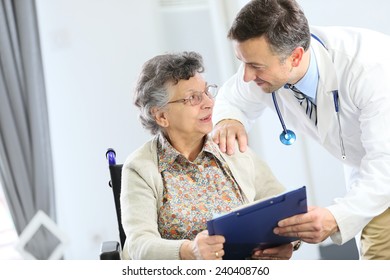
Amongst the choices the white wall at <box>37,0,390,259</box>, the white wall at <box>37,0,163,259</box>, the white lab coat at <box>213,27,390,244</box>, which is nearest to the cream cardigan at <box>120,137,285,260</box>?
the white lab coat at <box>213,27,390,244</box>

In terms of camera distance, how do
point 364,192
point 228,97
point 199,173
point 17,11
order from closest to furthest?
point 364,192 → point 199,173 → point 228,97 → point 17,11

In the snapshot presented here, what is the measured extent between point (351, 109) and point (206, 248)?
26.7 inches

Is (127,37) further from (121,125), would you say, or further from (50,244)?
(50,244)

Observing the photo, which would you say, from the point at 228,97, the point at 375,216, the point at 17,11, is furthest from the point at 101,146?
the point at 375,216

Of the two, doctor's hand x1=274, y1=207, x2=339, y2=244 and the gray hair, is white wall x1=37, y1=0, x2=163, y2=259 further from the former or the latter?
doctor's hand x1=274, y1=207, x2=339, y2=244

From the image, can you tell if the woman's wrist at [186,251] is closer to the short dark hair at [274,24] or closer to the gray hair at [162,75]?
the gray hair at [162,75]

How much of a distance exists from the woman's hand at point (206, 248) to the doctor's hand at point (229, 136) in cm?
39

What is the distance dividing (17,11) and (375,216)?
2559 millimetres

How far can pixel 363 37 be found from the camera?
7.18 ft

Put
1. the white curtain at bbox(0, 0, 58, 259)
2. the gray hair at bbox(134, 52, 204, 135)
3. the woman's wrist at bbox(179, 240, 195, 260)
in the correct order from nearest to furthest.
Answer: the woman's wrist at bbox(179, 240, 195, 260) → the gray hair at bbox(134, 52, 204, 135) → the white curtain at bbox(0, 0, 58, 259)

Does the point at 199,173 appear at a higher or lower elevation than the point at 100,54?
lower

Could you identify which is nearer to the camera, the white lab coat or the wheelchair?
the white lab coat

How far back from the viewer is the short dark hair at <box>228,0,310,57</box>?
206 centimetres

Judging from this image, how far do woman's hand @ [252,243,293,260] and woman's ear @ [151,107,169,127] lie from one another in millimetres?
502
